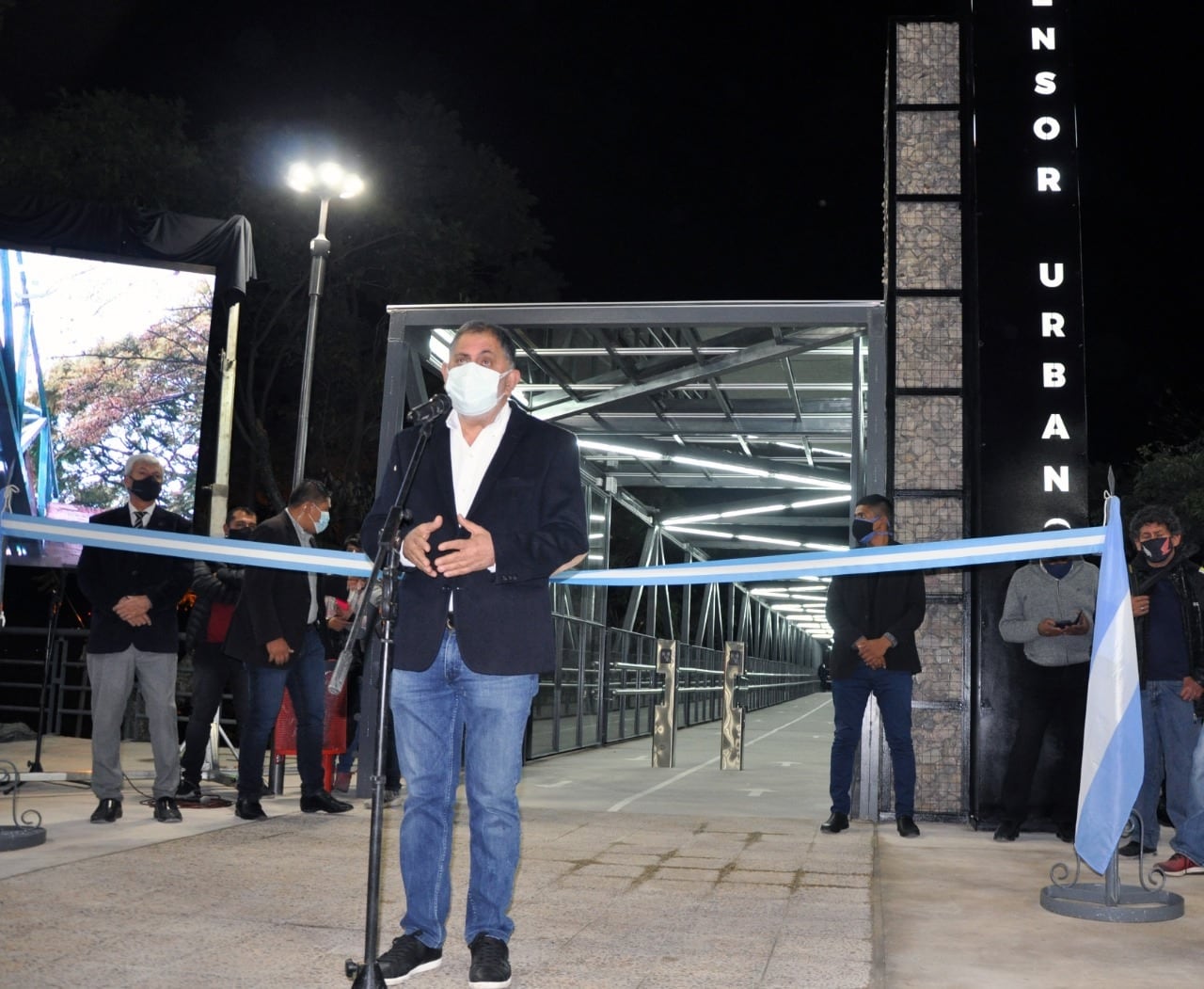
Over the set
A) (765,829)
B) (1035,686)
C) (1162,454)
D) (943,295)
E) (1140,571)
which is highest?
(1162,454)

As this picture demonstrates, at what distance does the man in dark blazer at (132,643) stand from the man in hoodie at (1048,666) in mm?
4374

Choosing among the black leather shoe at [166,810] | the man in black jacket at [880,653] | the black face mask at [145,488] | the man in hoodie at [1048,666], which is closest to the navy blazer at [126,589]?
the black face mask at [145,488]

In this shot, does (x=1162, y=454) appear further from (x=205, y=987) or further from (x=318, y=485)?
(x=205, y=987)

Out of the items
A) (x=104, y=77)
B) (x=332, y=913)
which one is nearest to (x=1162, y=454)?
(x=104, y=77)

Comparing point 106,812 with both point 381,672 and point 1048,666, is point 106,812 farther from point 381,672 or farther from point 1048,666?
point 1048,666

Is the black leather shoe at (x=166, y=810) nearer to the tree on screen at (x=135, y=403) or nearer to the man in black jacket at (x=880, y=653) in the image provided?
the man in black jacket at (x=880, y=653)

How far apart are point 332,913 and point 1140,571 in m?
4.12

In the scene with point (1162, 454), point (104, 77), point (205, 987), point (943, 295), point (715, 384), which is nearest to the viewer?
point (205, 987)

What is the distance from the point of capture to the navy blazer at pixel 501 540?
11.2ft

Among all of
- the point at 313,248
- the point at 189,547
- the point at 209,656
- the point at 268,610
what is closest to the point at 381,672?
the point at 189,547

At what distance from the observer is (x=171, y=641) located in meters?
6.45

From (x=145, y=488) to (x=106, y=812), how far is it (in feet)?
5.34

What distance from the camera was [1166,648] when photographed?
19.3ft

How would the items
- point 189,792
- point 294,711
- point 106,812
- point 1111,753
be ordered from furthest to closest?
point 294,711 < point 189,792 < point 106,812 < point 1111,753
